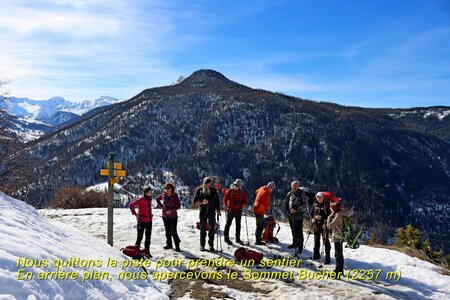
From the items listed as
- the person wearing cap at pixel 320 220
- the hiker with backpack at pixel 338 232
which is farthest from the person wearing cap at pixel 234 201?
the hiker with backpack at pixel 338 232

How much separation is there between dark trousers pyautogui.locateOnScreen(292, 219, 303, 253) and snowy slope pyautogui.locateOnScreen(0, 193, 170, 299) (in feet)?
13.4

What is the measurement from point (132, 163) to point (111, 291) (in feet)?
625

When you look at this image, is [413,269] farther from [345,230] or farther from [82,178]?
[82,178]

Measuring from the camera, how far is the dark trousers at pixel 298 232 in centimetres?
987

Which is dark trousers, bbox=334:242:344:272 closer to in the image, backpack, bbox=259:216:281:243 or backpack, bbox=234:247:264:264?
backpack, bbox=234:247:264:264

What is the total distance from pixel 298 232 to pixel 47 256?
21.8 ft

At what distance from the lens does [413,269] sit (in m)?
9.09

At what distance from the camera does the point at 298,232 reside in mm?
10023

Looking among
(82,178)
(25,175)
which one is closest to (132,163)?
(82,178)

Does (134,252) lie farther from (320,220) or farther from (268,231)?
(320,220)

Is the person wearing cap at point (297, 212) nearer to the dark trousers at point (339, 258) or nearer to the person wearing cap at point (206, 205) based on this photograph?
the dark trousers at point (339, 258)

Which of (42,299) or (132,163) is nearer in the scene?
(42,299)

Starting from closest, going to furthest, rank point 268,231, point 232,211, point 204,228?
point 204,228 < point 232,211 < point 268,231

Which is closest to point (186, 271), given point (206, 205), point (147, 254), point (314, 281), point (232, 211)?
point (147, 254)
